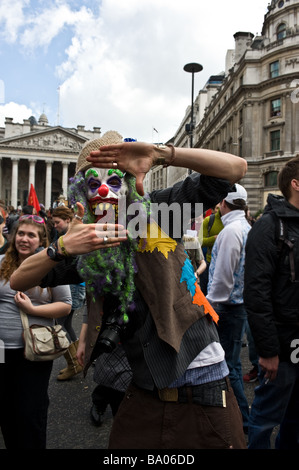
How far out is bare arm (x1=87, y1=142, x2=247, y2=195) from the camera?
1.44 metres

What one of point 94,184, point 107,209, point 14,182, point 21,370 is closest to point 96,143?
point 94,184

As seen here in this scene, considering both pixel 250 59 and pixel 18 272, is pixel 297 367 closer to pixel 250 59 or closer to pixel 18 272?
pixel 18 272

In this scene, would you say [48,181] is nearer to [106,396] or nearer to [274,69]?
[274,69]

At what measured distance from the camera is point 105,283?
1.69m

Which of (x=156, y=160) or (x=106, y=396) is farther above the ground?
(x=156, y=160)

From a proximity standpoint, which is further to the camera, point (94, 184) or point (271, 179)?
point (271, 179)

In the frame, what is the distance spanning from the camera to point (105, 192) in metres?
1.70

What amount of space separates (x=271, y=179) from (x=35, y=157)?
A: 40.1 metres

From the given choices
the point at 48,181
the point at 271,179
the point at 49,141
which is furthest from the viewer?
the point at 49,141

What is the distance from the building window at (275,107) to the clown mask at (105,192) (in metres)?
35.1

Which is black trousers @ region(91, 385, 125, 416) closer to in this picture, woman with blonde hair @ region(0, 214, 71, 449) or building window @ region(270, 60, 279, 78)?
woman with blonde hair @ region(0, 214, 71, 449)

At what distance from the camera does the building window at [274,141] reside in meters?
33.4

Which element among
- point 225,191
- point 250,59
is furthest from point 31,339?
point 250,59

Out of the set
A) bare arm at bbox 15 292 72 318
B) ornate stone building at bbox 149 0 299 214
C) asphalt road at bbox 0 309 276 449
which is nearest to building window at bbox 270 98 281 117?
ornate stone building at bbox 149 0 299 214
